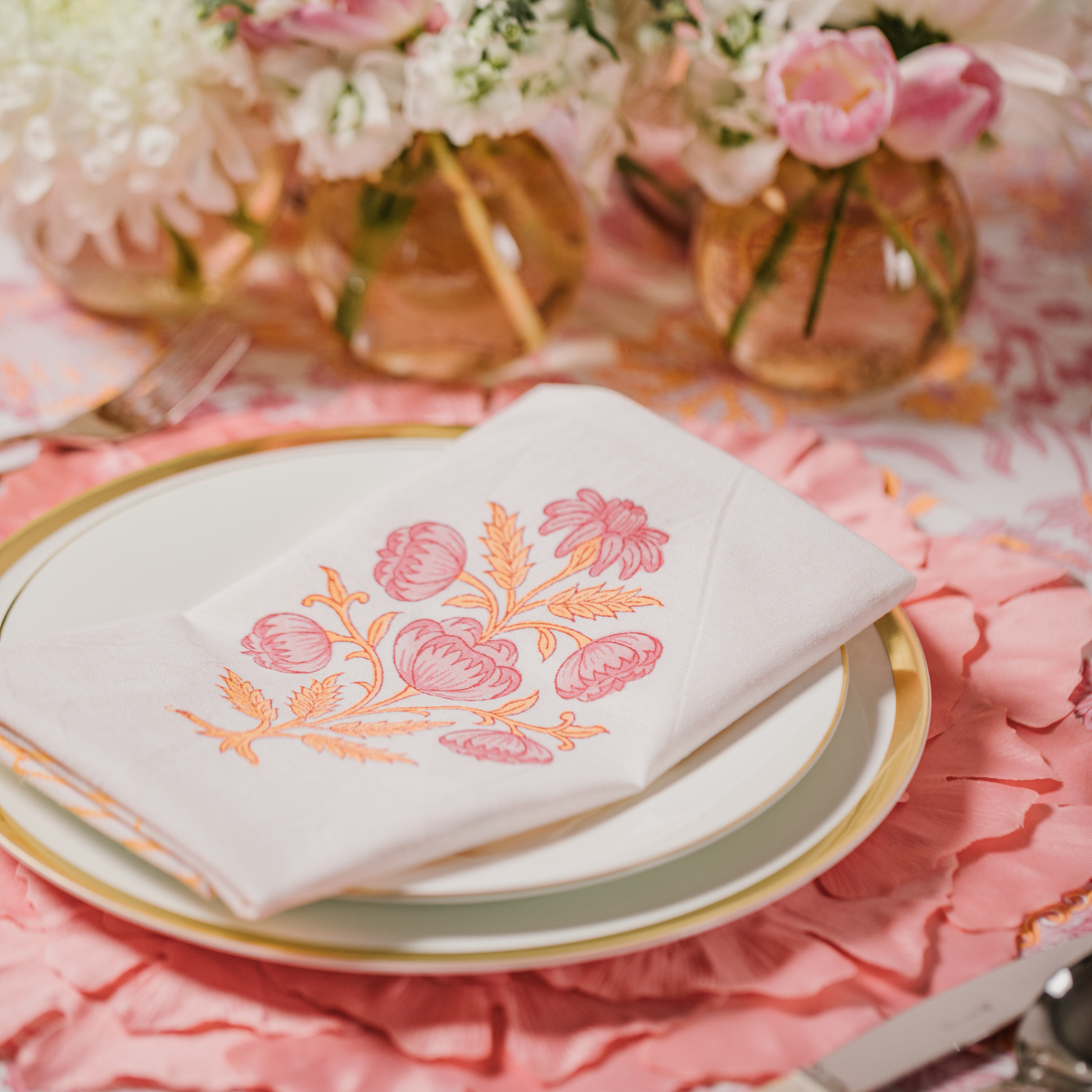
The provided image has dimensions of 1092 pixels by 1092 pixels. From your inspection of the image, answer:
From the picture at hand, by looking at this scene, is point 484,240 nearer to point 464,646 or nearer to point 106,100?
point 106,100

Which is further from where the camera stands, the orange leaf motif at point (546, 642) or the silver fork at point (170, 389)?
the silver fork at point (170, 389)

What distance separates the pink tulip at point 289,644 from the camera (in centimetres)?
48

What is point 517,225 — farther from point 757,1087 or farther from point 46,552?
point 757,1087

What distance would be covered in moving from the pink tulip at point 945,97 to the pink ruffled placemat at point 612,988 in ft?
1.33

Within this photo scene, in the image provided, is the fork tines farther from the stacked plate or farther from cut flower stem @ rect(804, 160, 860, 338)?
cut flower stem @ rect(804, 160, 860, 338)

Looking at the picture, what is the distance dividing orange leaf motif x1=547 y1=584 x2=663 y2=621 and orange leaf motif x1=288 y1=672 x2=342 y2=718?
0.34 ft

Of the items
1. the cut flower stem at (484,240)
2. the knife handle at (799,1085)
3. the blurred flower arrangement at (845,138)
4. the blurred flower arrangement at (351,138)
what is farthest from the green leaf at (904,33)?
the knife handle at (799,1085)

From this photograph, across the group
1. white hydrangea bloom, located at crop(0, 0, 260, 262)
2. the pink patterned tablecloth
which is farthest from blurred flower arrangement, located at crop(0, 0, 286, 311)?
the pink patterned tablecloth

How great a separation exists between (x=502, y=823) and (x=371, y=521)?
0.22 m

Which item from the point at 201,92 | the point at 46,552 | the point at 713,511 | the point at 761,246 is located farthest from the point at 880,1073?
the point at 201,92

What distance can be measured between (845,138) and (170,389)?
500mm

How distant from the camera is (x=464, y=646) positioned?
49 cm

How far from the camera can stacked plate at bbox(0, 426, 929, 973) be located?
363mm

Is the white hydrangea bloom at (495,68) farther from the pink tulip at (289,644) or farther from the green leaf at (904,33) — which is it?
the pink tulip at (289,644)
